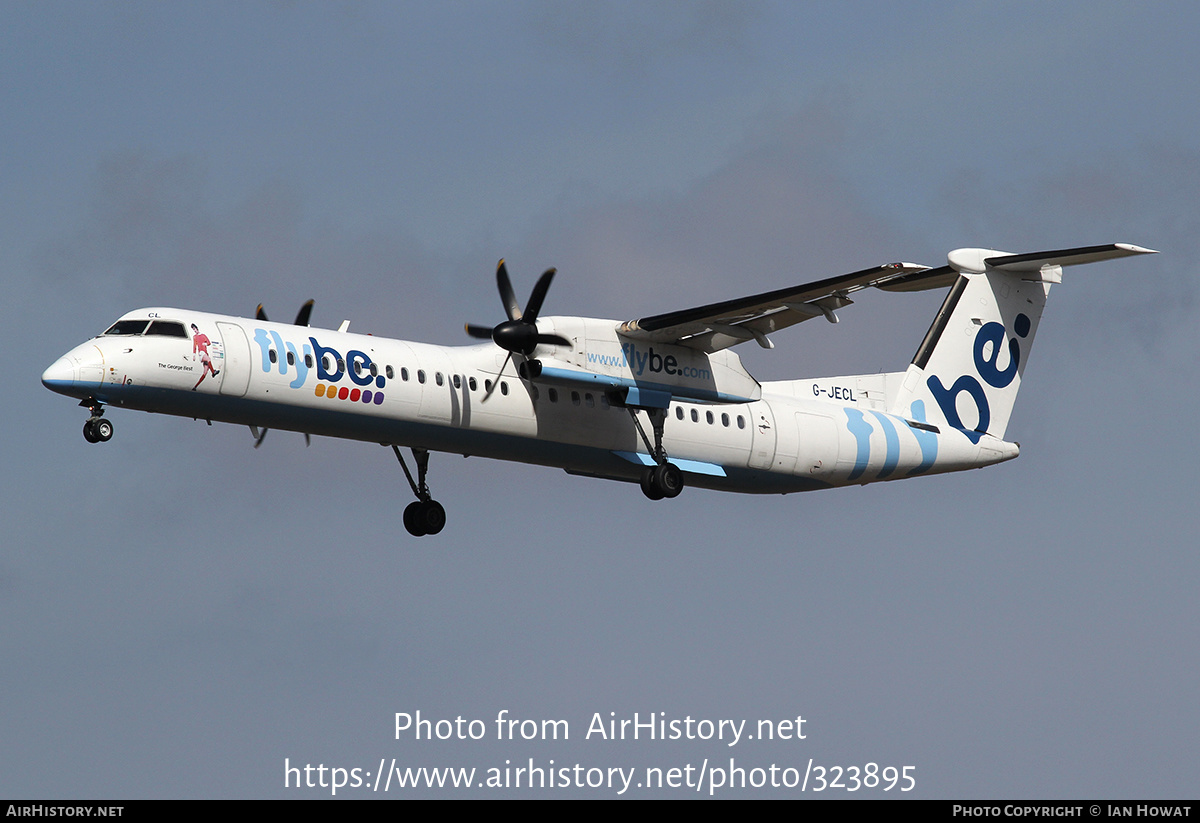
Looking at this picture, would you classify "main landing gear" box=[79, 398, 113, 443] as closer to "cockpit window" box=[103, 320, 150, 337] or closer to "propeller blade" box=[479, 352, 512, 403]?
"cockpit window" box=[103, 320, 150, 337]

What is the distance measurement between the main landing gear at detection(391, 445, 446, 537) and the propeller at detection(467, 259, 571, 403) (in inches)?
116

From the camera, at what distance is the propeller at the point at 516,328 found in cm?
2492

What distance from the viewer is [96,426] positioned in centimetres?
2206

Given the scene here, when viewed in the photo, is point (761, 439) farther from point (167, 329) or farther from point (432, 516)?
point (167, 329)

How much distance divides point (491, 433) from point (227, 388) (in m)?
4.14

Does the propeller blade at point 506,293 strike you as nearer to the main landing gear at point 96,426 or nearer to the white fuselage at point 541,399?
the white fuselage at point 541,399

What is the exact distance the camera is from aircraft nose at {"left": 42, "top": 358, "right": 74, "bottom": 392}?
71.7 feet

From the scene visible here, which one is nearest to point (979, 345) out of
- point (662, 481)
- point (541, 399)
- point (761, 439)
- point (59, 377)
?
point (761, 439)

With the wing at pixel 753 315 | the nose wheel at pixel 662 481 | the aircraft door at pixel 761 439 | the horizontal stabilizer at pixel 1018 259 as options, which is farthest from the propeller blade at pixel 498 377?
the horizontal stabilizer at pixel 1018 259

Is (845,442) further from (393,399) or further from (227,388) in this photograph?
(227,388)

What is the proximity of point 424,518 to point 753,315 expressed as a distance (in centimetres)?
637

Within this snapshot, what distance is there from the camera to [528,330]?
81.8 ft
